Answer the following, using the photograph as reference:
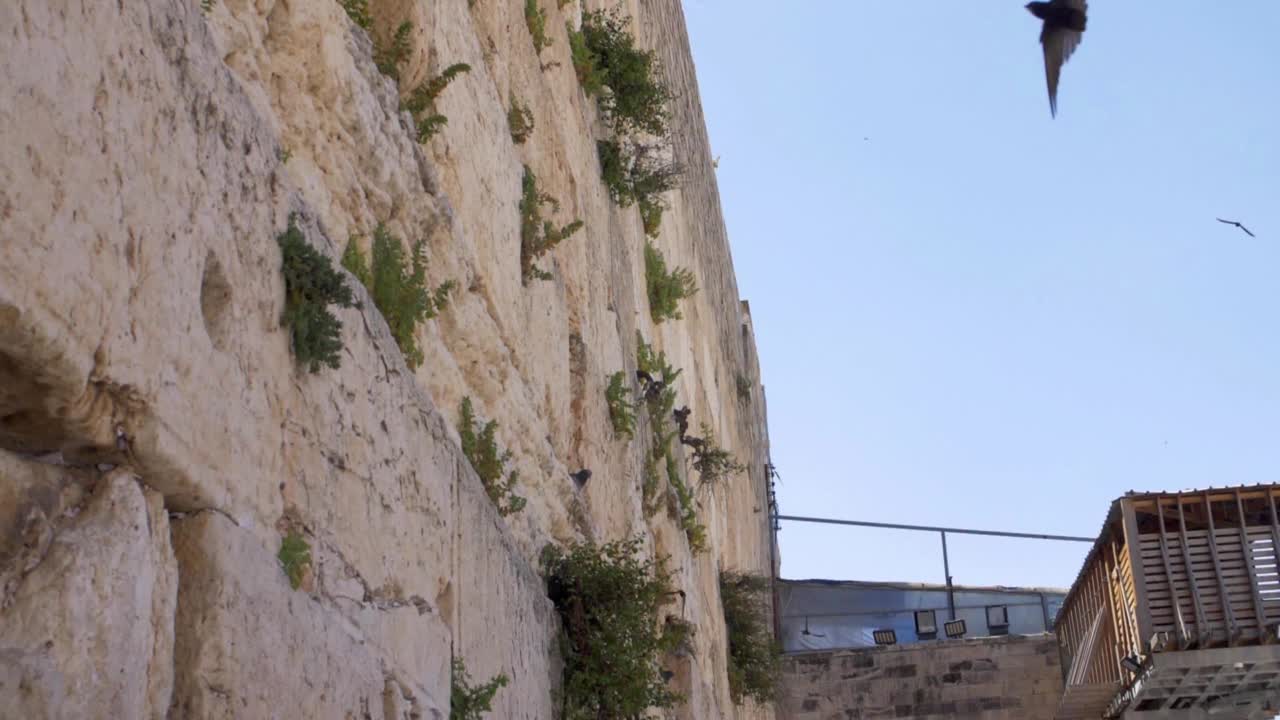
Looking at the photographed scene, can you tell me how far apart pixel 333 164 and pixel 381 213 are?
249mm

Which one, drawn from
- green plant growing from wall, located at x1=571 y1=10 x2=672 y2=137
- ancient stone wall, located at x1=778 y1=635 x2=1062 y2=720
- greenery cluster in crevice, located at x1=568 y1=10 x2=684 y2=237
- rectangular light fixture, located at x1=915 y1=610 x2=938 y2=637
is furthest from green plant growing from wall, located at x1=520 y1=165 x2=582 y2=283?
rectangular light fixture, located at x1=915 y1=610 x2=938 y2=637

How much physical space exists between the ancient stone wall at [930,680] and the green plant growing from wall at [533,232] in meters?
12.2

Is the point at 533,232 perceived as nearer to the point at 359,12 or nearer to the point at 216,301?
the point at 359,12

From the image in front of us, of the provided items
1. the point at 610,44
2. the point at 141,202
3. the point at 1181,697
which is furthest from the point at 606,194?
the point at 1181,697

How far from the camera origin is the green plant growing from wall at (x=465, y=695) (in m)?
3.49

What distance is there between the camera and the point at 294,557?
102 inches

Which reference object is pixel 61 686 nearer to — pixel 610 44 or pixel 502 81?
pixel 502 81

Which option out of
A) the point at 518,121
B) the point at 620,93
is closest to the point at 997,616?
the point at 620,93

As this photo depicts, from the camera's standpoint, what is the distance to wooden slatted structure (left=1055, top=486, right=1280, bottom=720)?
10680 millimetres

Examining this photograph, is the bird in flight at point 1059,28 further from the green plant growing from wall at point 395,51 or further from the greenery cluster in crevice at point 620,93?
the green plant growing from wall at point 395,51

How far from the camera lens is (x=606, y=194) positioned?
671 cm

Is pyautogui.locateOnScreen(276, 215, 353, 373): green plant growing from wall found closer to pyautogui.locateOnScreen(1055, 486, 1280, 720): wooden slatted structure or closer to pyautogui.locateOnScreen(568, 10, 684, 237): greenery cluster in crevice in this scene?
pyautogui.locateOnScreen(568, 10, 684, 237): greenery cluster in crevice

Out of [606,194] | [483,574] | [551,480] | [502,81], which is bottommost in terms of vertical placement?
[483,574]

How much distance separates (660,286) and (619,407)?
7.36ft
